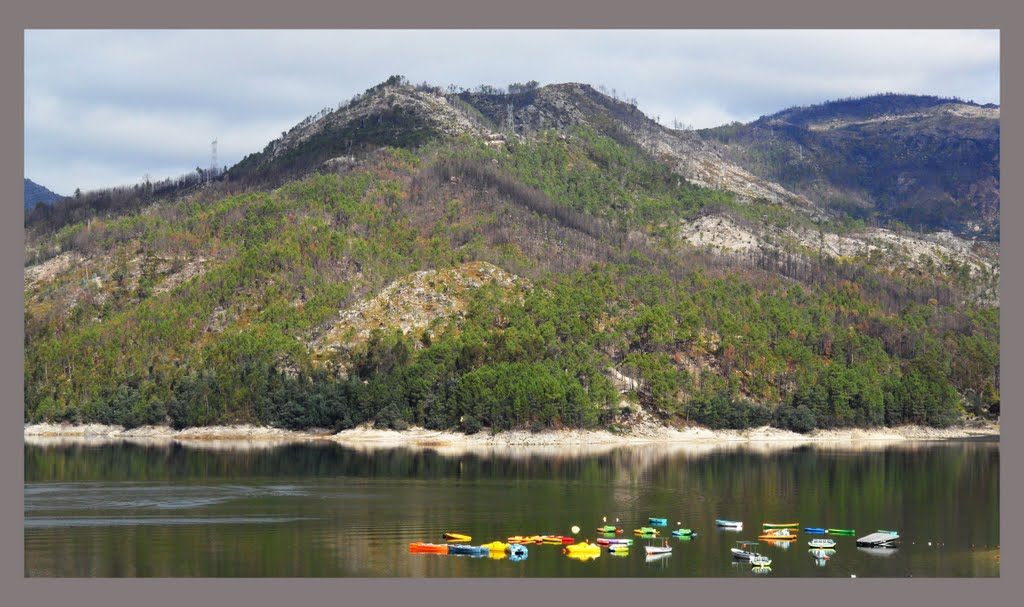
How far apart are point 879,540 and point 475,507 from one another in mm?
37288

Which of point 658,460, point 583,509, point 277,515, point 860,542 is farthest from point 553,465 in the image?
point 860,542

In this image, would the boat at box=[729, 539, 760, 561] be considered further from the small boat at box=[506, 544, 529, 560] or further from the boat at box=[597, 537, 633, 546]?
the small boat at box=[506, 544, 529, 560]

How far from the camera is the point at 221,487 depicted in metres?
128

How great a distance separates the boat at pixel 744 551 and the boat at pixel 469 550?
57.0 ft

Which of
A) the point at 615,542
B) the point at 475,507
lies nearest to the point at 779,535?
the point at 615,542

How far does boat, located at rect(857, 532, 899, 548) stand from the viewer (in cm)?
9231

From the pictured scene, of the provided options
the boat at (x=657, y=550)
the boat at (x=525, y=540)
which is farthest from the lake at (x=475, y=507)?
the boat at (x=657, y=550)

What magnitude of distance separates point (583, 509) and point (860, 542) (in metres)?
27.7

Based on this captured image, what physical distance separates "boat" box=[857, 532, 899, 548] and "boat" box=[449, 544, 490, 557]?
92.6 feet

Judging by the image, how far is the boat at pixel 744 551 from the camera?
85.3m

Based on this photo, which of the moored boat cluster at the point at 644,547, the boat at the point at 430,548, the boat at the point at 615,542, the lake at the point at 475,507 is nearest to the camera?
the lake at the point at 475,507

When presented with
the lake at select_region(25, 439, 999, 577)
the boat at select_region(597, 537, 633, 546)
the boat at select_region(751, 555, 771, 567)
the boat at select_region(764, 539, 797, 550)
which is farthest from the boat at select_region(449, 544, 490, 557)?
the boat at select_region(764, 539, 797, 550)

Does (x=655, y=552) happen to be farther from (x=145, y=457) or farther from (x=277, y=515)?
(x=145, y=457)

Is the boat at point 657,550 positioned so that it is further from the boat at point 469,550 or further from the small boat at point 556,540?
the boat at point 469,550
